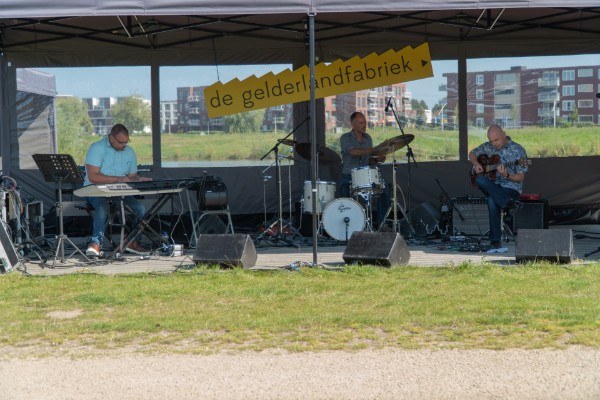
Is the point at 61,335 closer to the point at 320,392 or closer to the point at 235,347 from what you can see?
the point at 235,347

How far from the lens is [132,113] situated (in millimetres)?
13680

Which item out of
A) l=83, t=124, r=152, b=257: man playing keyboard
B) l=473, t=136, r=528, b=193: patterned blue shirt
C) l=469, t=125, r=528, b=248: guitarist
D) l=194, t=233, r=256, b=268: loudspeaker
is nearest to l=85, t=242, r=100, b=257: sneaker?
l=83, t=124, r=152, b=257: man playing keyboard

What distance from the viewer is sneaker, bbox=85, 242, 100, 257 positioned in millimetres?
10789

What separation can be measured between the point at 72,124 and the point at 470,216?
565 cm

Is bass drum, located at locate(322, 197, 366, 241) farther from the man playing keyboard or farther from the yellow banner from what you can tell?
the man playing keyboard

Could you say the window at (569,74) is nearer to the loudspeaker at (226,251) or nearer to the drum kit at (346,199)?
the drum kit at (346,199)

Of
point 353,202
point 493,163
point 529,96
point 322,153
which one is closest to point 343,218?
point 353,202

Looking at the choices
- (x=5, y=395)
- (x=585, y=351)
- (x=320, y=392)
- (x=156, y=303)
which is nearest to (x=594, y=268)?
(x=585, y=351)

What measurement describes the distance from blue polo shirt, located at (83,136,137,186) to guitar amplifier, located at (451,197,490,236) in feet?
13.9

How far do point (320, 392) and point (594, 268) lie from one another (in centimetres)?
487

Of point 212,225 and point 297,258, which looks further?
point 212,225

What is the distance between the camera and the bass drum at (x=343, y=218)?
38.8 ft

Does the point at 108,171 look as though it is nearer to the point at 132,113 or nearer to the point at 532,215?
the point at 132,113

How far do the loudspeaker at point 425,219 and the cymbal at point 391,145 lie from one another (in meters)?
1.20
